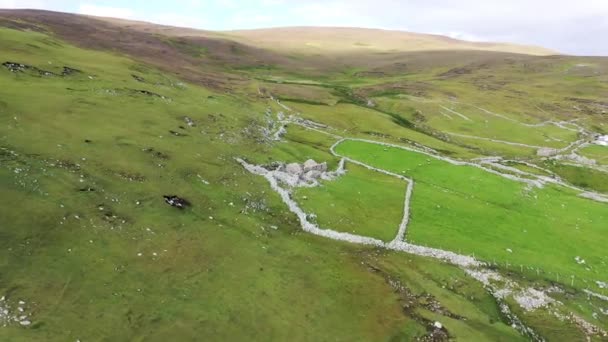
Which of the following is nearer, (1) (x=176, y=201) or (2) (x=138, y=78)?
(1) (x=176, y=201)

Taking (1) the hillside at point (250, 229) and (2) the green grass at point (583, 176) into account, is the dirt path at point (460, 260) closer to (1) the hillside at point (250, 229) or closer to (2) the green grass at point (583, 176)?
(1) the hillside at point (250, 229)

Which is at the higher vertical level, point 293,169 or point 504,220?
point 293,169

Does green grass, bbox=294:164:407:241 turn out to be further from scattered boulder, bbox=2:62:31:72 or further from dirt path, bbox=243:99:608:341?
scattered boulder, bbox=2:62:31:72

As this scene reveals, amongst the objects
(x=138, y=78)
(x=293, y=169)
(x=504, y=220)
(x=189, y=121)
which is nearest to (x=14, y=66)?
(x=138, y=78)

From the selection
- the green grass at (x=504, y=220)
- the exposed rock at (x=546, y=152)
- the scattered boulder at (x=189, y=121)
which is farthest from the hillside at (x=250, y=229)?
the exposed rock at (x=546, y=152)

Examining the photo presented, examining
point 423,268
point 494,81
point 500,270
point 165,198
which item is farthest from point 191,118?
point 494,81

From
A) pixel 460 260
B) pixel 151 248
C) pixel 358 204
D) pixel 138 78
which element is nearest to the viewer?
pixel 151 248

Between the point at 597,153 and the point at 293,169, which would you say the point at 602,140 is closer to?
the point at 597,153

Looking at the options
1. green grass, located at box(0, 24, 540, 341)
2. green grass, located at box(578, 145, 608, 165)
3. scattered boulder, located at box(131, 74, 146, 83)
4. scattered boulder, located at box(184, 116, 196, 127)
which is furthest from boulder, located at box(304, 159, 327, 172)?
green grass, located at box(578, 145, 608, 165)
